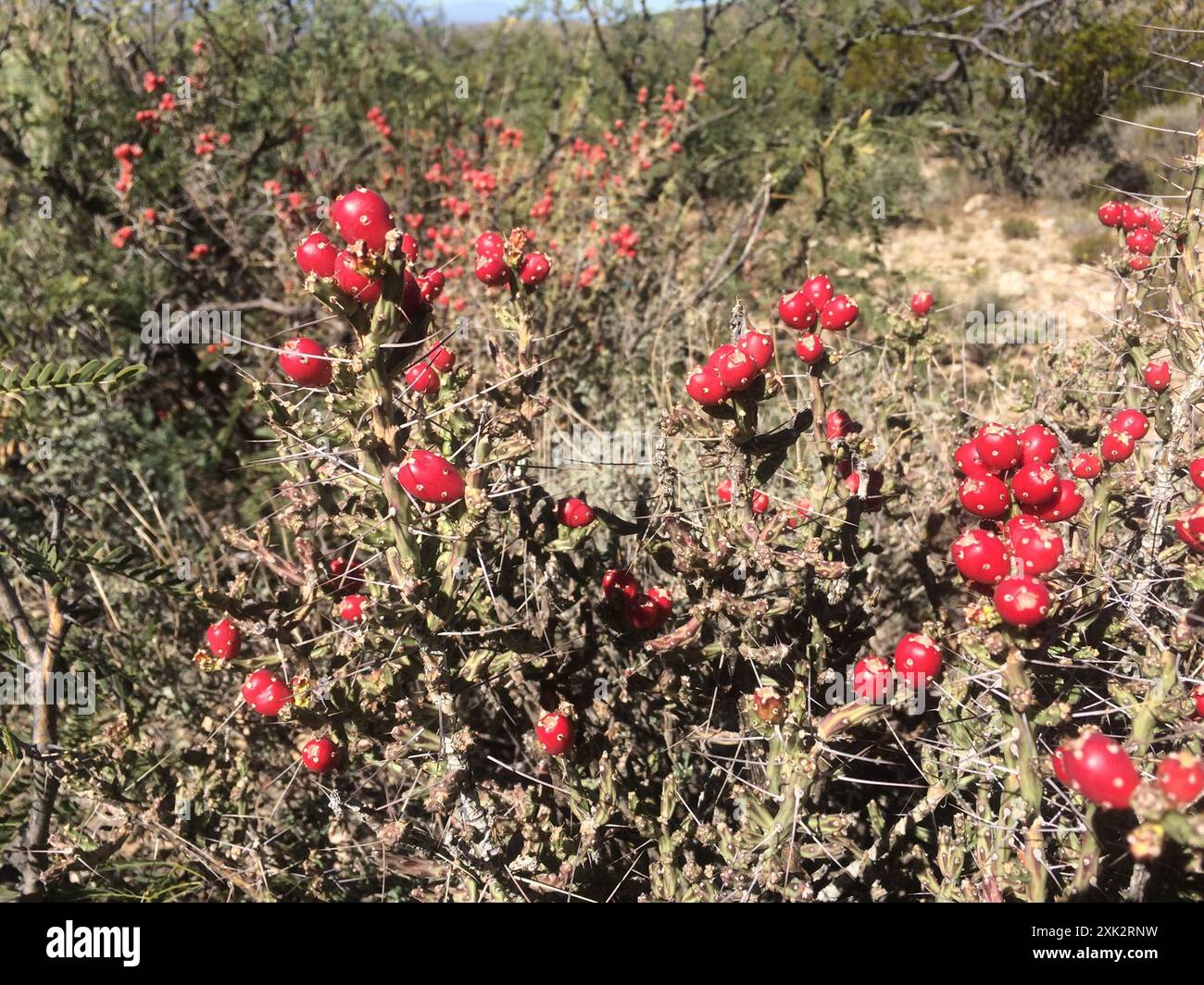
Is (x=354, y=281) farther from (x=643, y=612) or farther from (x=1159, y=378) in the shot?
(x=1159, y=378)

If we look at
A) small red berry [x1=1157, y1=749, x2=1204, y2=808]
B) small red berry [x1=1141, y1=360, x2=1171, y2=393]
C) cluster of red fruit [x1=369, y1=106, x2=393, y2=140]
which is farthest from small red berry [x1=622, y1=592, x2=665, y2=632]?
cluster of red fruit [x1=369, y1=106, x2=393, y2=140]

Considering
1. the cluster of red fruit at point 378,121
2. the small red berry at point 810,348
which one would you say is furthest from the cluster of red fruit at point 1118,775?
the cluster of red fruit at point 378,121

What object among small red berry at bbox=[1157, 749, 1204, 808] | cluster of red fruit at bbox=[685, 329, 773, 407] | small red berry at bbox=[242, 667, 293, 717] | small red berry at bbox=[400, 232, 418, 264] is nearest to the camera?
small red berry at bbox=[1157, 749, 1204, 808]

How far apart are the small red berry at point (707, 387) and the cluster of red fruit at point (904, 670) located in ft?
2.22

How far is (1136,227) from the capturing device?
2873mm

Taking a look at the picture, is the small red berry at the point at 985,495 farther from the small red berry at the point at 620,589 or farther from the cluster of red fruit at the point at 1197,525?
the small red berry at the point at 620,589

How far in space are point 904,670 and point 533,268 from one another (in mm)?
1382

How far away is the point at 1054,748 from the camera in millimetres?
1950

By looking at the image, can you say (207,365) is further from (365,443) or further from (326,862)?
(365,443)

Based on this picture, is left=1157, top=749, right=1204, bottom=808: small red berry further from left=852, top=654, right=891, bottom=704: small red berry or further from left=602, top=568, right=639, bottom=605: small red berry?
left=602, top=568, right=639, bottom=605: small red berry

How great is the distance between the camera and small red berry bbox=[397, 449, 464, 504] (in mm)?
1750

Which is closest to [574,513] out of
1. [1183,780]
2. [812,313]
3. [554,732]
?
[554,732]

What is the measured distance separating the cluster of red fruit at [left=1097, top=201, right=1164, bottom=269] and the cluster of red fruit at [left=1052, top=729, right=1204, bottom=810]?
1990 millimetres

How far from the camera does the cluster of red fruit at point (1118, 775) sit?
4.27 ft
